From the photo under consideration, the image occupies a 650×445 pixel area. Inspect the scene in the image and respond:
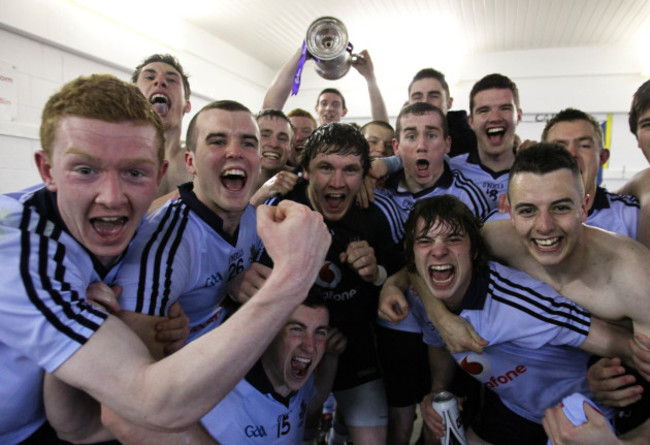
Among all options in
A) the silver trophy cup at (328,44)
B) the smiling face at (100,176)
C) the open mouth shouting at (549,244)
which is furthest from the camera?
the silver trophy cup at (328,44)

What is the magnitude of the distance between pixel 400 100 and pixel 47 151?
8955mm

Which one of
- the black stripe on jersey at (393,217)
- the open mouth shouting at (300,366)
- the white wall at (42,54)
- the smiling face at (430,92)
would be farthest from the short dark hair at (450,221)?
the white wall at (42,54)

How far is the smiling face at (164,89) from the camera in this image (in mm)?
3174

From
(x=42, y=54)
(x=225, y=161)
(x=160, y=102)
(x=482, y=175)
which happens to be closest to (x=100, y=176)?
(x=225, y=161)

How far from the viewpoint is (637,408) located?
2.12 m

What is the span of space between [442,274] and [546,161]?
724 mm

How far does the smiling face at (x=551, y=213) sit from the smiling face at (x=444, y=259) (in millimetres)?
299

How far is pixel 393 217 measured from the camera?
2.70 meters

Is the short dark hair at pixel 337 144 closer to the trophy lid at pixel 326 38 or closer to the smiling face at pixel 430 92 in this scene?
the trophy lid at pixel 326 38

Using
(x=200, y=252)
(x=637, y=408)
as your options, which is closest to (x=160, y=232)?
(x=200, y=252)

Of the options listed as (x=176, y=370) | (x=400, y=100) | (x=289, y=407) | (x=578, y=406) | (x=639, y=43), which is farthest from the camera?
(x=400, y=100)

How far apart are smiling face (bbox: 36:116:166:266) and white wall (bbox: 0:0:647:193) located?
13.8 ft

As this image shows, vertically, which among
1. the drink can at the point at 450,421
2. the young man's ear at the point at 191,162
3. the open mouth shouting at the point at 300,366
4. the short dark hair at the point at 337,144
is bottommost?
the drink can at the point at 450,421

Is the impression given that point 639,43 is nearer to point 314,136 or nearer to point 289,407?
point 314,136
